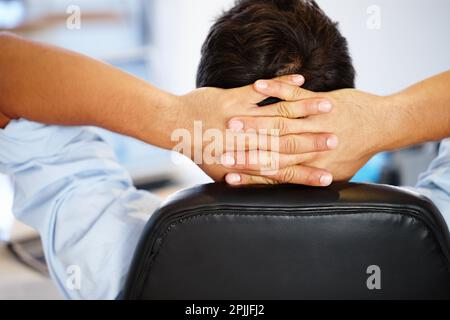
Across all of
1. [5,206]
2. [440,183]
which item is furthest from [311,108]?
[5,206]

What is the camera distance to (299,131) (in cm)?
85

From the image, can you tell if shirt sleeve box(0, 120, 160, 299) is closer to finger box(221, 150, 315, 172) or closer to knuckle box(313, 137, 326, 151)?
finger box(221, 150, 315, 172)

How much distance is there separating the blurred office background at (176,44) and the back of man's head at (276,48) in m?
1.40

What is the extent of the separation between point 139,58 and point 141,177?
2.53 feet

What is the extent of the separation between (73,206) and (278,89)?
0.40 metres

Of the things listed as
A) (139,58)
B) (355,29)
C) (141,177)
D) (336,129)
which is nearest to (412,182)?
(355,29)

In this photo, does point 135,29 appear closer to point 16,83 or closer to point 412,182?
point 412,182

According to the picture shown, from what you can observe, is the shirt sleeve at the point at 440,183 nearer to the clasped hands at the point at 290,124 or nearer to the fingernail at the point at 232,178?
the clasped hands at the point at 290,124

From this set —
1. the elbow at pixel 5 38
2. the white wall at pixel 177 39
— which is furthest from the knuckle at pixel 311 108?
the white wall at pixel 177 39

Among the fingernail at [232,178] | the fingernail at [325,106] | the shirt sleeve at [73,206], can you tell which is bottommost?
the shirt sleeve at [73,206]

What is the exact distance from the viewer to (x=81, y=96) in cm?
88

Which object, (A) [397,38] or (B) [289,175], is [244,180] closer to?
(B) [289,175]

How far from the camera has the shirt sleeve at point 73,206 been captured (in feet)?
2.99

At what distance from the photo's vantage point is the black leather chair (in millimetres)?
711
